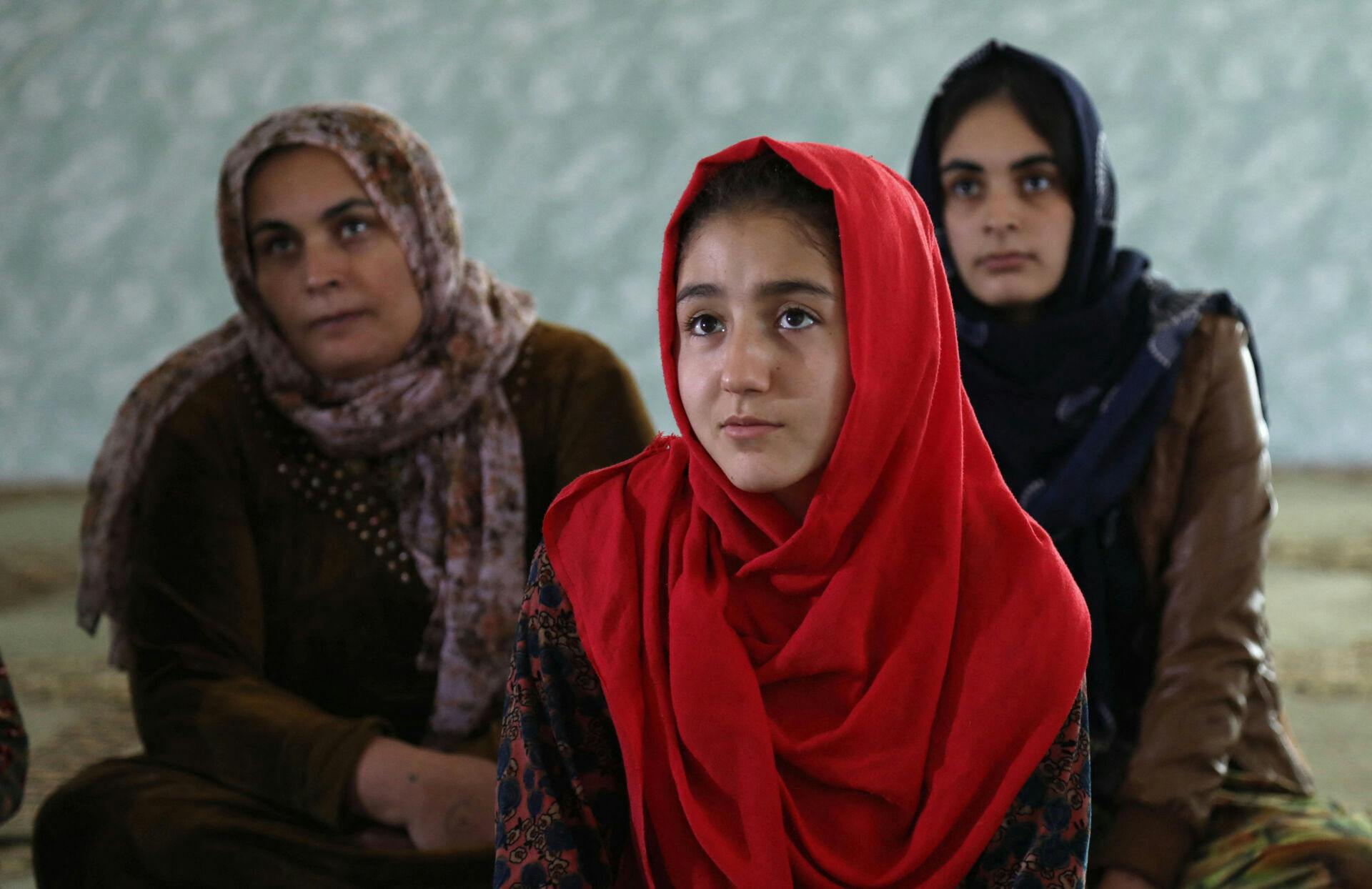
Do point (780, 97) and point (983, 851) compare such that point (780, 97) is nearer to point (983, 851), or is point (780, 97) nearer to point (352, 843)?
point (352, 843)

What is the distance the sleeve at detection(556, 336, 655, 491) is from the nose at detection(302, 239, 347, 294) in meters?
0.37

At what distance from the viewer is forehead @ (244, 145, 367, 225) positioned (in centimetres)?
195

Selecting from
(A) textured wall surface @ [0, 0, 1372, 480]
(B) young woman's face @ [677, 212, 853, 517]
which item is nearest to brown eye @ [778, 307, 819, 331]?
(B) young woman's face @ [677, 212, 853, 517]

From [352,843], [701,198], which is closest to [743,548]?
[701,198]

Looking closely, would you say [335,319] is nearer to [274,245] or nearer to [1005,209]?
[274,245]

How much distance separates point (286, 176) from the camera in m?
1.97

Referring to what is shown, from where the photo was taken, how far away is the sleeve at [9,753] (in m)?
1.53

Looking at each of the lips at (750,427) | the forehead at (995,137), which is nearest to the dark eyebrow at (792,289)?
the lips at (750,427)

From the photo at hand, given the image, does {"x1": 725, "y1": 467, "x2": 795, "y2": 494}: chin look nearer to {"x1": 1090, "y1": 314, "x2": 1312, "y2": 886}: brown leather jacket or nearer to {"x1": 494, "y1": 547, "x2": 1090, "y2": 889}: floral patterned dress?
{"x1": 494, "y1": 547, "x2": 1090, "y2": 889}: floral patterned dress

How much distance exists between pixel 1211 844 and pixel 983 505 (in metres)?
0.77

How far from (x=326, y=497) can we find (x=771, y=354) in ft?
3.40

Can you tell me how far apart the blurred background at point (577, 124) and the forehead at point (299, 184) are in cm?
369

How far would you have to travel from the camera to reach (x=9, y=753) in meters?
1.54

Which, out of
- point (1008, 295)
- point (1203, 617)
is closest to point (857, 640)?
point (1203, 617)
